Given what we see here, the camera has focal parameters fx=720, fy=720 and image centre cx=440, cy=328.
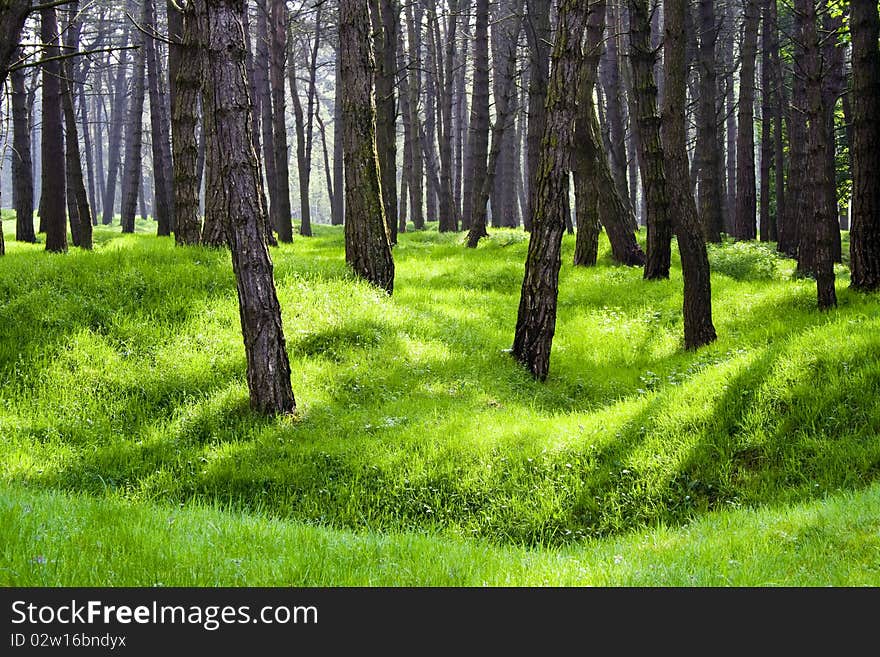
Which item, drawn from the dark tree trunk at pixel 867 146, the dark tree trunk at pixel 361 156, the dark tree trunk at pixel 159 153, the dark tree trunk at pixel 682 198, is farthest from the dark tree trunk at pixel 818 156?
the dark tree trunk at pixel 159 153

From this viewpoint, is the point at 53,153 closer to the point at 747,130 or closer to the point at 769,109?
the point at 747,130

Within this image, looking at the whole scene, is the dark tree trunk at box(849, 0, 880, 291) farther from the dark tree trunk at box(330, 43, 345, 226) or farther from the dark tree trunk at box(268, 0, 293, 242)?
the dark tree trunk at box(330, 43, 345, 226)

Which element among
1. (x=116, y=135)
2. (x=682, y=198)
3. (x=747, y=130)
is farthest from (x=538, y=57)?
(x=116, y=135)

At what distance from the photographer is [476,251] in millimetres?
18094

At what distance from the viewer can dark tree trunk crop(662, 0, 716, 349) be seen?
33.4 feet

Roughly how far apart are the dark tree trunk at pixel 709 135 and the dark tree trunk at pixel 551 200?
35.5 feet

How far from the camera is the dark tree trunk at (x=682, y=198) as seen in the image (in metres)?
10.2

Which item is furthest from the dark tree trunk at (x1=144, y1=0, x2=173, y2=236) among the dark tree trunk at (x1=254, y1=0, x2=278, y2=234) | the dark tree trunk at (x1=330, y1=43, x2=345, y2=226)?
the dark tree trunk at (x1=330, y1=43, x2=345, y2=226)

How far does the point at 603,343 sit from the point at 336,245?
447 inches

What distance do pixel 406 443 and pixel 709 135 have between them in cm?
1534

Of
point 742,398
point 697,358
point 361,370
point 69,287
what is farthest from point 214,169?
point 742,398

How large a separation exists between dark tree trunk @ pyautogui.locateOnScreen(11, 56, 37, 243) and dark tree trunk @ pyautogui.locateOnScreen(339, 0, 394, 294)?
32.4ft

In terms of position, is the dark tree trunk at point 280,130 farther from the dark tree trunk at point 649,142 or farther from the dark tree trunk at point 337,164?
the dark tree trunk at point 337,164

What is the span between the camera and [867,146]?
10703mm
